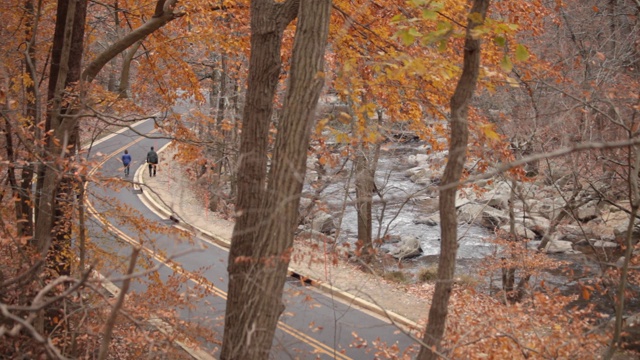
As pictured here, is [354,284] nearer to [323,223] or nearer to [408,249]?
[408,249]

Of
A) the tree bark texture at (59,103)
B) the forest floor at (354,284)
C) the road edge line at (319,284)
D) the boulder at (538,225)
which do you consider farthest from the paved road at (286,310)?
the boulder at (538,225)

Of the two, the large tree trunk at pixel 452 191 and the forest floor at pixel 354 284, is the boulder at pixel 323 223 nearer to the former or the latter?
the forest floor at pixel 354 284

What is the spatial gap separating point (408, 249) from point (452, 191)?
15479 mm

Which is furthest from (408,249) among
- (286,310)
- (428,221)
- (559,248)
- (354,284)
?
(286,310)

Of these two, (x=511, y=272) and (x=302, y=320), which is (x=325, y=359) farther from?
(x=511, y=272)

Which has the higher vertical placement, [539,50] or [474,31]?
[539,50]

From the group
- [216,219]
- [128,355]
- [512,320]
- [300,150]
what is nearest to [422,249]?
[216,219]

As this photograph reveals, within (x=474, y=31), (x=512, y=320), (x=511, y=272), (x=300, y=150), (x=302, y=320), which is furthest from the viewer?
(x=511, y=272)

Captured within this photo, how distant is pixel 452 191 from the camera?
5059 mm

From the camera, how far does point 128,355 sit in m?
9.55

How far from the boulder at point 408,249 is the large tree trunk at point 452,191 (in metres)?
14.9

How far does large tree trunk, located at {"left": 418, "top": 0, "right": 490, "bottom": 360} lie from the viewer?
16.2 feet

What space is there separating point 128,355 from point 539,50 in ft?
44.4

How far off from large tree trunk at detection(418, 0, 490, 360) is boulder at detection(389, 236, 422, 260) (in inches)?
586
